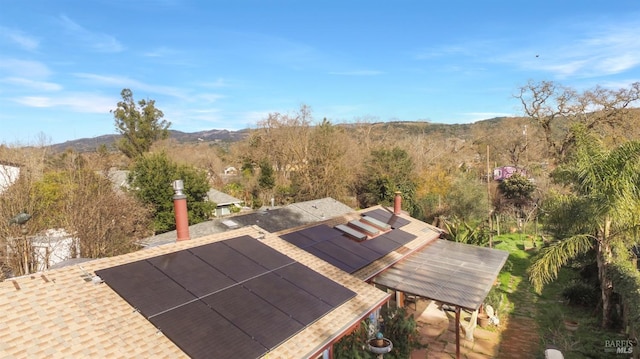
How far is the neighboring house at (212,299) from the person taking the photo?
594 cm

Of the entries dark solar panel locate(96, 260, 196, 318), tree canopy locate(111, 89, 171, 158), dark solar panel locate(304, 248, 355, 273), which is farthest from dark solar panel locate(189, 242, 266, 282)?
tree canopy locate(111, 89, 171, 158)

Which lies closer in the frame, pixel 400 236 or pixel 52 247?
pixel 400 236

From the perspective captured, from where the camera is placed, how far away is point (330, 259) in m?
12.3

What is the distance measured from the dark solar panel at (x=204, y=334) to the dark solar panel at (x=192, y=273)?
0.77 meters

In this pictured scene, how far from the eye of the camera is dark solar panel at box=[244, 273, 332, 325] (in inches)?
318

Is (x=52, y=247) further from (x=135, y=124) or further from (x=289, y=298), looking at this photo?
(x=135, y=124)

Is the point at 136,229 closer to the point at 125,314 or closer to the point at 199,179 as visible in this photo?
the point at 199,179

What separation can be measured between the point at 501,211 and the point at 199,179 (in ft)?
107

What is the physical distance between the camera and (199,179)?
3183 centimetres

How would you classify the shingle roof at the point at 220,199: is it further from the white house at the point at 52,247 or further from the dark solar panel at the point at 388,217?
the dark solar panel at the point at 388,217

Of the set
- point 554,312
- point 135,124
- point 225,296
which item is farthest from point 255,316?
point 135,124

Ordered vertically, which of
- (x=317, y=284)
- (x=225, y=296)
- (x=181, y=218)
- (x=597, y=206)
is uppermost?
(x=181, y=218)

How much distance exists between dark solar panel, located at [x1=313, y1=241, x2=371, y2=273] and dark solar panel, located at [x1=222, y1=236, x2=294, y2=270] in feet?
8.32

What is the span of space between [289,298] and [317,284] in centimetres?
127
